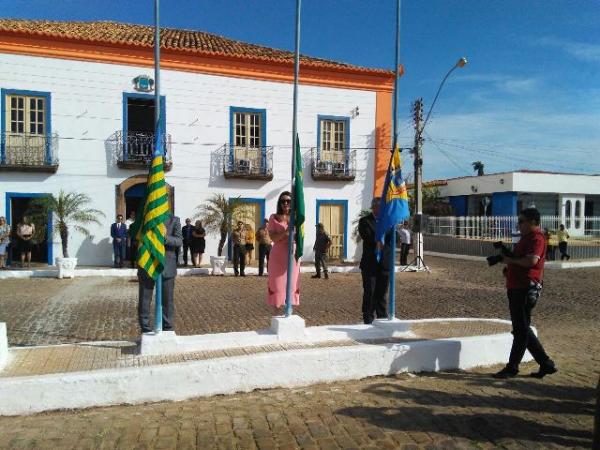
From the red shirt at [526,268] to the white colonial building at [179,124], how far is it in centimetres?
1227

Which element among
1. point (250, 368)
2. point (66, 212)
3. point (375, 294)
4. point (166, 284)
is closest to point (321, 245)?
point (66, 212)

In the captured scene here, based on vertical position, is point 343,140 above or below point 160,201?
above

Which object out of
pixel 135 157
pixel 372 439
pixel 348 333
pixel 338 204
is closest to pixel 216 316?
pixel 348 333

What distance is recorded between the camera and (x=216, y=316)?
8203 millimetres

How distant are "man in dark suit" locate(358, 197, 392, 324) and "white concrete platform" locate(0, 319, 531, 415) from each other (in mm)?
599

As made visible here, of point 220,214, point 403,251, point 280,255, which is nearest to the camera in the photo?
point 280,255

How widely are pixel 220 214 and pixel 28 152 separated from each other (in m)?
5.58

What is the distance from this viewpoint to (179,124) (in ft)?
52.7

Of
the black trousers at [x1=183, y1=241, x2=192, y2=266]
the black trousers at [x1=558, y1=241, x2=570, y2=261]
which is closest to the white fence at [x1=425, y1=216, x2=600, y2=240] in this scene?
the black trousers at [x1=558, y1=241, x2=570, y2=261]

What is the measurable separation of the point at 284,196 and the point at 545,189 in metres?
28.7

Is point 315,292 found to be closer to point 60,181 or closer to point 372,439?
point 372,439

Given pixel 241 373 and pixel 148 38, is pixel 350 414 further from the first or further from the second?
pixel 148 38

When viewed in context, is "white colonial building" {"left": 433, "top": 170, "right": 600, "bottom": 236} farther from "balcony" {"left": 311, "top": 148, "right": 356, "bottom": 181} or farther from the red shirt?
the red shirt

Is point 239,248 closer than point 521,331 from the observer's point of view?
No
